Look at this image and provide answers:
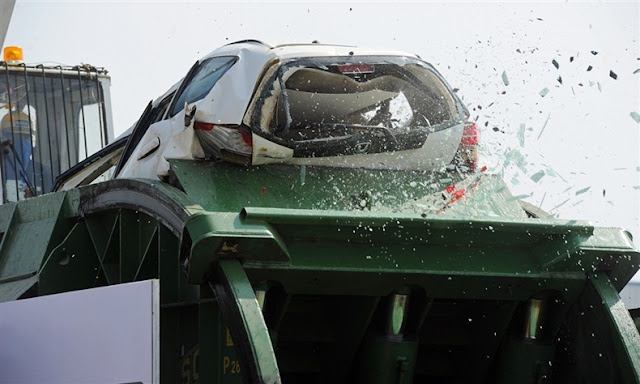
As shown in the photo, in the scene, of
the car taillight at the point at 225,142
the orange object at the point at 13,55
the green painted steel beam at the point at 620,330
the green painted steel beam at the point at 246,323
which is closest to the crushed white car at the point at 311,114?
the car taillight at the point at 225,142

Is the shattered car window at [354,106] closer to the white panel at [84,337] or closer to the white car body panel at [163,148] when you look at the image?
the white car body panel at [163,148]

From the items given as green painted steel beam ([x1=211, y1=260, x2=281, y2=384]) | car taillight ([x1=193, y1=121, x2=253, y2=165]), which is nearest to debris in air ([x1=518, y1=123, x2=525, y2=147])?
car taillight ([x1=193, y1=121, x2=253, y2=165])

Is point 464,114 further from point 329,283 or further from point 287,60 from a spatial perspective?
point 329,283

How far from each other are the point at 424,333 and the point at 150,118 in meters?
2.21

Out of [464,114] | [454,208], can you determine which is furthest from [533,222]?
[464,114]

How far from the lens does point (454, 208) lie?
5641 millimetres

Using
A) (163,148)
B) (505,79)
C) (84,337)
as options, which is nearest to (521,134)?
(505,79)

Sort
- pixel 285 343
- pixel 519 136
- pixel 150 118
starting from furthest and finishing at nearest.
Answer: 1. pixel 150 118
2. pixel 519 136
3. pixel 285 343

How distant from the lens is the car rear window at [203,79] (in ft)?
19.1

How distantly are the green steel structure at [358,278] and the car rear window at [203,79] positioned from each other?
0.48m

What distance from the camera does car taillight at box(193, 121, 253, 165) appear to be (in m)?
5.49

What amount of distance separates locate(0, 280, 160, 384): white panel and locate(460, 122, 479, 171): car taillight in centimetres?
201

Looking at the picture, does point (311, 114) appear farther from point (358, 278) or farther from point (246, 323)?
point (246, 323)

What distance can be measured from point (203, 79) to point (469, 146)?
1352mm
